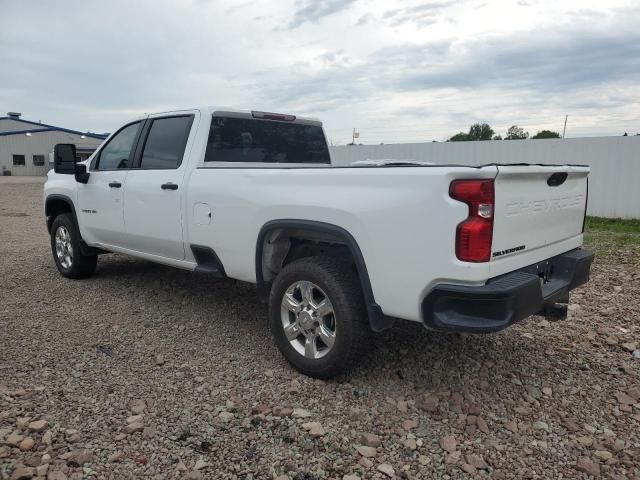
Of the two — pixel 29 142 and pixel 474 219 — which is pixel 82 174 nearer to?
pixel 474 219

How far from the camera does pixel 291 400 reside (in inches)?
129

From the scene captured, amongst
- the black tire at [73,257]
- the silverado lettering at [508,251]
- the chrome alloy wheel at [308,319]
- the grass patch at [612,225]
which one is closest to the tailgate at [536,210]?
the silverado lettering at [508,251]

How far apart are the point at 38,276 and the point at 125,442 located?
426 cm

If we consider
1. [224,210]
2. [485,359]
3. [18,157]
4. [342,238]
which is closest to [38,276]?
[224,210]

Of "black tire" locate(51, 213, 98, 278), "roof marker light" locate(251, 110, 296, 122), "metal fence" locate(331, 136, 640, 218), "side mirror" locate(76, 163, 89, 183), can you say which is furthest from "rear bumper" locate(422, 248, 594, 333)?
"metal fence" locate(331, 136, 640, 218)

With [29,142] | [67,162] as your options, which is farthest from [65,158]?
[29,142]

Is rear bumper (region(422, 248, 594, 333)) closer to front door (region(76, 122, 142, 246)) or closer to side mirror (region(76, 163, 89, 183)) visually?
front door (region(76, 122, 142, 246))

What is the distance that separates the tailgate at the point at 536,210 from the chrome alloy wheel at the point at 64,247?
503cm

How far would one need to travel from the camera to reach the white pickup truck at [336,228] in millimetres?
2744

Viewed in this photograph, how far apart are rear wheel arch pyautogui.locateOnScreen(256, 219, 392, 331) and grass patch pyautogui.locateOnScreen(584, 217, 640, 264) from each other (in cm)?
535

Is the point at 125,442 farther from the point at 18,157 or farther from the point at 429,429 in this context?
the point at 18,157

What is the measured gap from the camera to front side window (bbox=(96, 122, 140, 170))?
5172 mm

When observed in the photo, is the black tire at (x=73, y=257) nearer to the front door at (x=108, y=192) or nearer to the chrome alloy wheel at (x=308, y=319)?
the front door at (x=108, y=192)

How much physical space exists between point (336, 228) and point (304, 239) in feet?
2.00
